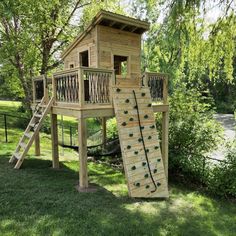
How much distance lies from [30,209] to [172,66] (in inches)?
262

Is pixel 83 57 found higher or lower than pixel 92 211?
higher

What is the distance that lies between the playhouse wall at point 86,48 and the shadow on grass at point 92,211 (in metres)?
3.05

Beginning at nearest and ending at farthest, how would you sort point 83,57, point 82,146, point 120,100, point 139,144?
point 82,146
point 139,144
point 120,100
point 83,57

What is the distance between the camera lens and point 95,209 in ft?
13.4

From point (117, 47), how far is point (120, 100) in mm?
1747

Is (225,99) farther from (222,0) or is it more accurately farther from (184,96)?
(222,0)

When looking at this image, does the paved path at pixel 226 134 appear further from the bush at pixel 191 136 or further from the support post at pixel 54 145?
the support post at pixel 54 145

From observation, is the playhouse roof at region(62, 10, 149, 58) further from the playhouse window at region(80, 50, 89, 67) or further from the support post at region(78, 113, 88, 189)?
the support post at region(78, 113, 88, 189)

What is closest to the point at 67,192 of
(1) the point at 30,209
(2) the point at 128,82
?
(1) the point at 30,209

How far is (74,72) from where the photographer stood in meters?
4.98

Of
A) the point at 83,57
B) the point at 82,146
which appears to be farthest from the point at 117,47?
the point at 82,146

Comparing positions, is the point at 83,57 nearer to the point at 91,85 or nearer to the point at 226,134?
the point at 91,85

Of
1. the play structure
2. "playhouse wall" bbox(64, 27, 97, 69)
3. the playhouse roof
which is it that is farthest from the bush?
"playhouse wall" bbox(64, 27, 97, 69)

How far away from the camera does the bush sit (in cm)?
661
